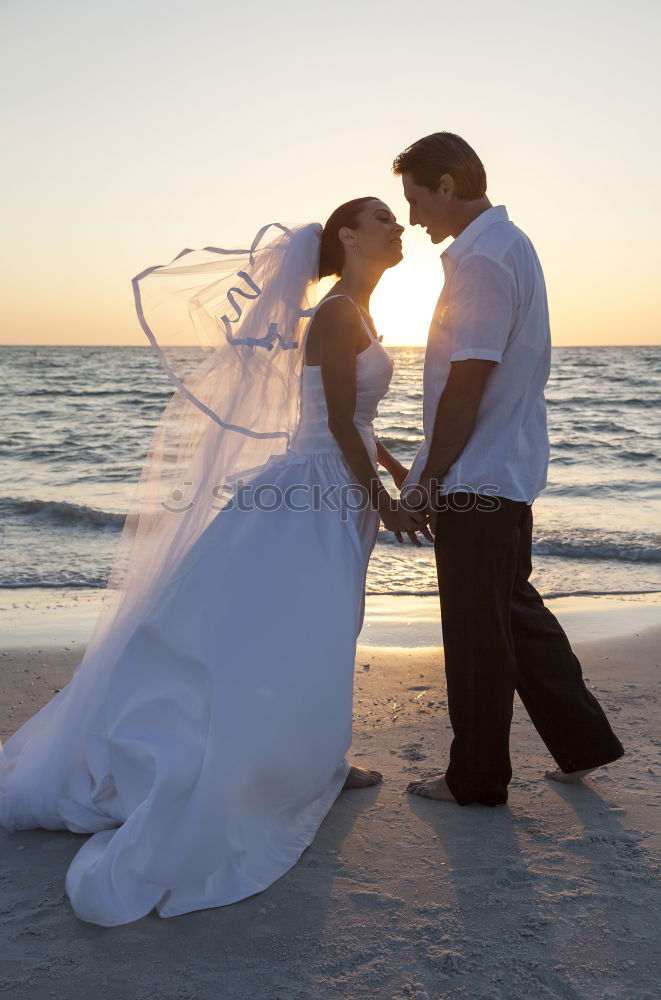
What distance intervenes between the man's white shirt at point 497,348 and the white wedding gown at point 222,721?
0.37 meters

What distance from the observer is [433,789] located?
333cm

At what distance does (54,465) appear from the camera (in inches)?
624

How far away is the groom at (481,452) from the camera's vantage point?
9.48 feet

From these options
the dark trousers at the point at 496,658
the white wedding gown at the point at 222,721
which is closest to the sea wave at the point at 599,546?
the dark trousers at the point at 496,658

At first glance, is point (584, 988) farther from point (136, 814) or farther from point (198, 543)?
point (198, 543)

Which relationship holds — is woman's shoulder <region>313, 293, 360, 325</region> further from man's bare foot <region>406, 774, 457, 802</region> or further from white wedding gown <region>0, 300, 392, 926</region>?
man's bare foot <region>406, 774, 457, 802</region>

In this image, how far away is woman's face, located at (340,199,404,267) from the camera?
3309 millimetres

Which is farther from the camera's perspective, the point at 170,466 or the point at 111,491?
the point at 111,491

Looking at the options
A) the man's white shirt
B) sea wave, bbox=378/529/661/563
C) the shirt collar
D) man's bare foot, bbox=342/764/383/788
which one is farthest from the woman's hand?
sea wave, bbox=378/529/661/563

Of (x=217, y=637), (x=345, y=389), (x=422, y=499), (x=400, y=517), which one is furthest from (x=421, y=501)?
(x=217, y=637)

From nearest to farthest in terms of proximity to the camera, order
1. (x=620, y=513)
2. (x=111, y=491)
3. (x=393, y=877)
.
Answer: (x=393, y=877), (x=620, y=513), (x=111, y=491)

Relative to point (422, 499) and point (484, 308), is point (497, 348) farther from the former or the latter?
point (422, 499)

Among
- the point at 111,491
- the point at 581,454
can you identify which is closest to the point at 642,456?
the point at 581,454

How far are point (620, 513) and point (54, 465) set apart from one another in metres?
9.80
